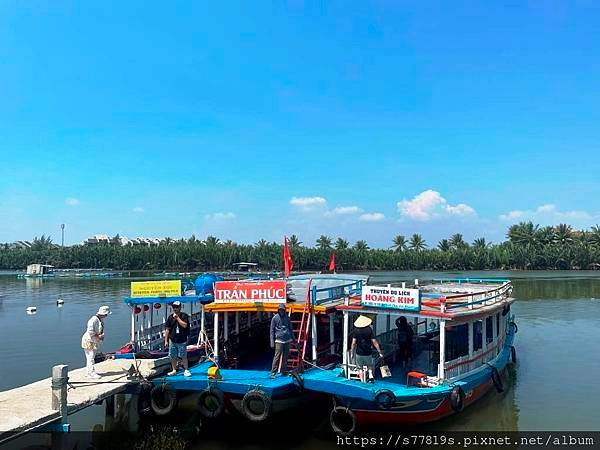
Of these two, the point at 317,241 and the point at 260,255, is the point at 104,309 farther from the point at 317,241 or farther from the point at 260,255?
the point at 317,241

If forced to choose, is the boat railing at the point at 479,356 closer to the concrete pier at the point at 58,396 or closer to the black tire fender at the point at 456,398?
the black tire fender at the point at 456,398

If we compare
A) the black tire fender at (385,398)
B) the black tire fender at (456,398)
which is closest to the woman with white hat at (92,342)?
the black tire fender at (385,398)

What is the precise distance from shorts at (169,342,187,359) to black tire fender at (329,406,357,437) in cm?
373

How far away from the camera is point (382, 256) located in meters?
108

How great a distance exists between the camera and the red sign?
42.2 feet

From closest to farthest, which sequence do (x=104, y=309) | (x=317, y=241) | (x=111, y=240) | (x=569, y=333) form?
(x=104, y=309), (x=569, y=333), (x=317, y=241), (x=111, y=240)

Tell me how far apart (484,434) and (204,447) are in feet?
21.2

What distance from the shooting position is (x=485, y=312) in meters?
13.0

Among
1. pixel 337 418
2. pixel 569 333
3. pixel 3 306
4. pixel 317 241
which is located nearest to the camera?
pixel 337 418

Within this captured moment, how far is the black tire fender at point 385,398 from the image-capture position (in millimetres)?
10766

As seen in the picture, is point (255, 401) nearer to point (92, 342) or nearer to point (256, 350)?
point (92, 342)

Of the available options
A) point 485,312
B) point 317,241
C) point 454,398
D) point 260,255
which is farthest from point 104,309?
point 317,241

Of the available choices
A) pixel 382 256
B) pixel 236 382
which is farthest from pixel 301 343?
pixel 382 256

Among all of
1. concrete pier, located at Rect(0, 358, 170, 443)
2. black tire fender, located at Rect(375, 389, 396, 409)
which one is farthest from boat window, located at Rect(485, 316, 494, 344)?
concrete pier, located at Rect(0, 358, 170, 443)
